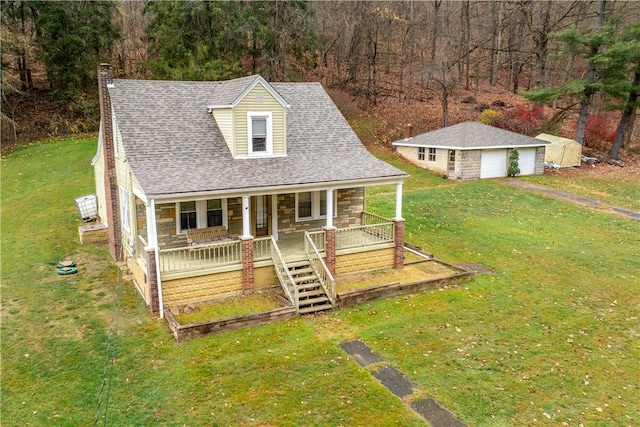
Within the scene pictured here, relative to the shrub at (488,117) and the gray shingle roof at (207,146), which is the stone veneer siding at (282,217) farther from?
the shrub at (488,117)

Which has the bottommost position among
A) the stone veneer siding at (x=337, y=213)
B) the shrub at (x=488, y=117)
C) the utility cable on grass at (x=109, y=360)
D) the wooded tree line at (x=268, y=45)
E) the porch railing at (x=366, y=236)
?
the utility cable on grass at (x=109, y=360)

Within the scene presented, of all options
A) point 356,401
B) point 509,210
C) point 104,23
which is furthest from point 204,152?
point 104,23

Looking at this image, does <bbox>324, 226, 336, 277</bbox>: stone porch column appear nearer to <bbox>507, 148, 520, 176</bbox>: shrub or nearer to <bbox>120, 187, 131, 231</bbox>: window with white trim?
<bbox>120, 187, 131, 231</bbox>: window with white trim

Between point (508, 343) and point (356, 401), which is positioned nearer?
point (356, 401)

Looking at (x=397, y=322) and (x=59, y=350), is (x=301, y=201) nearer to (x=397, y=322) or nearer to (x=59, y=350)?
(x=397, y=322)

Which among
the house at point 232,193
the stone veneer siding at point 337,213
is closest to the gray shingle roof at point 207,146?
the house at point 232,193

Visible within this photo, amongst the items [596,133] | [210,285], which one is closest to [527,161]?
[596,133]

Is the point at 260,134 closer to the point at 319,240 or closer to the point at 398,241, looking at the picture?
the point at 319,240
